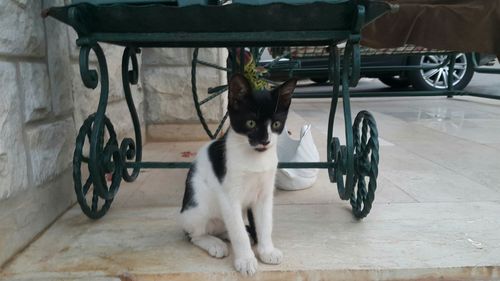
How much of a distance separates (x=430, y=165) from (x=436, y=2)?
0.94m

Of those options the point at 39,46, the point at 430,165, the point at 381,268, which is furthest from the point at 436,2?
the point at 39,46

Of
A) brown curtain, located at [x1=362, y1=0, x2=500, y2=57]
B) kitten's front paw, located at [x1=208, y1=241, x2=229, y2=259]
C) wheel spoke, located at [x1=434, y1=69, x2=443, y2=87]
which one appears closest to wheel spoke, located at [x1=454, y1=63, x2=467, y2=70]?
wheel spoke, located at [x1=434, y1=69, x2=443, y2=87]

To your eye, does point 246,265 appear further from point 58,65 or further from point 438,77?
point 438,77

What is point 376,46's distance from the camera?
8.16 ft

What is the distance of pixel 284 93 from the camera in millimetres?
1388

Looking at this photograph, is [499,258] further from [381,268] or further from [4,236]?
[4,236]

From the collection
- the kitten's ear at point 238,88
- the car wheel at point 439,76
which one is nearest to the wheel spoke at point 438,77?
the car wheel at point 439,76

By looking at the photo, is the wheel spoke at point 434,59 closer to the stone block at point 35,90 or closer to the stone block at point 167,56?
the stone block at point 167,56

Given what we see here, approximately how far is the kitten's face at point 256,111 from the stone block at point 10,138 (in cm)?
71

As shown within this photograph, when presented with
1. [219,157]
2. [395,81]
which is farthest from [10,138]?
[395,81]

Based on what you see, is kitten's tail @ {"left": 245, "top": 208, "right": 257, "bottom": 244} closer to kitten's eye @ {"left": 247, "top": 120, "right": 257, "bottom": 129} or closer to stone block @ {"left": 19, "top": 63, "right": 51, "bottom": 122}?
kitten's eye @ {"left": 247, "top": 120, "right": 257, "bottom": 129}

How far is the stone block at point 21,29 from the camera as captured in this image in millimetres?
1351

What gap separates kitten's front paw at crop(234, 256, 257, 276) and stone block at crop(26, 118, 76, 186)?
31.8 inches

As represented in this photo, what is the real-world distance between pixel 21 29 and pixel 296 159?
1291mm
